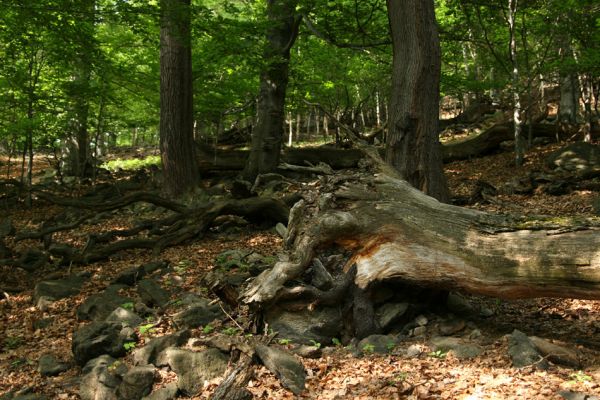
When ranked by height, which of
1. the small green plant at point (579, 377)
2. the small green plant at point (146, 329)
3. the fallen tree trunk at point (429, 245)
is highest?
the fallen tree trunk at point (429, 245)

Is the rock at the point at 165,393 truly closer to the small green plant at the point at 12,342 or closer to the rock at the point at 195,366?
the rock at the point at 195,366

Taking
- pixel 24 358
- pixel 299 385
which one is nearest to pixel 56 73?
pixel 24 358

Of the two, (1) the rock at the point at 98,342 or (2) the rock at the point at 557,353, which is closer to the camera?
(2) the rock at the point at 557,353

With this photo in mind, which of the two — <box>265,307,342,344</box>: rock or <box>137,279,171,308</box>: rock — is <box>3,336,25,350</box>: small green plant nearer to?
<box>137,279,171,308</box>: rock

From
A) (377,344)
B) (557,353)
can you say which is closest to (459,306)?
(377,344)

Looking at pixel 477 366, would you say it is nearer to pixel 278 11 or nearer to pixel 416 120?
pixel 416 120

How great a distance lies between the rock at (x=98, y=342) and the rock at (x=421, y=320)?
124 inches

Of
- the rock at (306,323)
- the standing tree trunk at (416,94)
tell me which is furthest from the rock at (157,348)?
the standing tree trunk at (416,94)

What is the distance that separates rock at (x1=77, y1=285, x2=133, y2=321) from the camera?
21.0 ft

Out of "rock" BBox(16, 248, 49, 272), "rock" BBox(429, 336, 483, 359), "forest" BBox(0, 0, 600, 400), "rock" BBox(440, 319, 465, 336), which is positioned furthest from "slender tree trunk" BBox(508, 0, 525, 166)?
"rock" BBox(16, 248, 49, 272)

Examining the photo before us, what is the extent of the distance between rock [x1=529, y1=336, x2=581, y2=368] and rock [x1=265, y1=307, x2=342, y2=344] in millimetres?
1900

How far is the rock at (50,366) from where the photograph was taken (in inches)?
205

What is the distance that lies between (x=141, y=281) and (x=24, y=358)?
175cm

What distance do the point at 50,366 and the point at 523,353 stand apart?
4.81 meters
